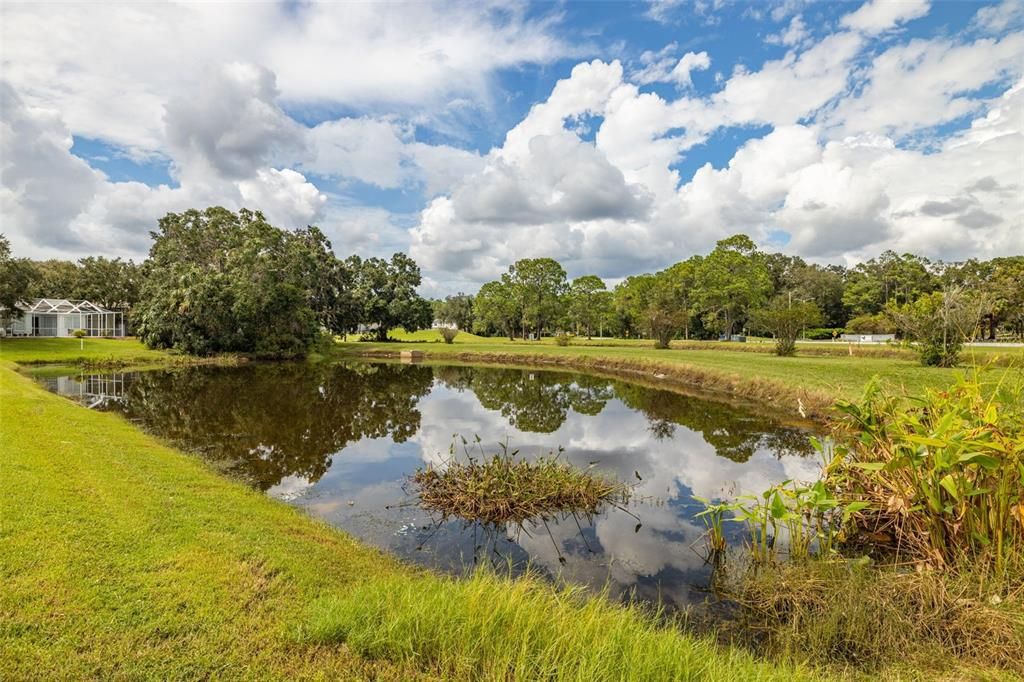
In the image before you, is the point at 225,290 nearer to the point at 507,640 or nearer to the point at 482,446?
the point at 482,446

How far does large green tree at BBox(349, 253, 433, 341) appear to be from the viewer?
6303cm

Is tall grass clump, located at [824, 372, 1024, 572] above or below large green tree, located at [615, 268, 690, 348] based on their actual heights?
below

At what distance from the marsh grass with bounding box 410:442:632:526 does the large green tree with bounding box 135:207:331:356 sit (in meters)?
36.4

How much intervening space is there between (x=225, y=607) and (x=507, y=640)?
2.60 m

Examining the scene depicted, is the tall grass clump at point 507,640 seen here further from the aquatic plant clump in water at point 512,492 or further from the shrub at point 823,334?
the shrub at point 823,334

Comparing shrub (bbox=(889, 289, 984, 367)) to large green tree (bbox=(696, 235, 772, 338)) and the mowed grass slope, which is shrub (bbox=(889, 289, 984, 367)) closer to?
the mowed grass slope

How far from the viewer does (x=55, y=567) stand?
477 cm

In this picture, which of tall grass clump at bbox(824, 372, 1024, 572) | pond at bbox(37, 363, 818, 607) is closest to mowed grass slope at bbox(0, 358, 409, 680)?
pond at bbox(37, 363, 818, 607)

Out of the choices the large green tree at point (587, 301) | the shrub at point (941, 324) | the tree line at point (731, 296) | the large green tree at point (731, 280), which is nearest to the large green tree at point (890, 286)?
the tree line at point (731, 296)

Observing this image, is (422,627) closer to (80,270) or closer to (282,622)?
(282,622)

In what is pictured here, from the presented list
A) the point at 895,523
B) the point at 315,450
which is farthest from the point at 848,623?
the point at 315,450

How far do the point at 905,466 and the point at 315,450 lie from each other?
41.6 feet

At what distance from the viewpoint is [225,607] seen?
171 inches

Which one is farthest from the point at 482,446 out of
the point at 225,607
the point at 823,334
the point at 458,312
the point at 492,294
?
the point at 458,312
